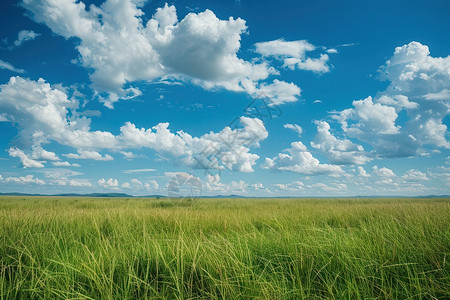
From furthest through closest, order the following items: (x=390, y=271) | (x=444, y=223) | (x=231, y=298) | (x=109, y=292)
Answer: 1. (x=444, y=223)
2. (x=390, y=271)
3. (x=109, y=292)
4. (x=231, y=298)

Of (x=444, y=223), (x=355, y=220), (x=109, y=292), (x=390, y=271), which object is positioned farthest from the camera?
(x=355, y=220)

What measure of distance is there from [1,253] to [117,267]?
190cm

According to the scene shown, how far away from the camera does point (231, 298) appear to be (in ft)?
6.49

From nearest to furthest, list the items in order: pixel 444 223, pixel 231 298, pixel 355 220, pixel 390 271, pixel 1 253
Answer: pixel 231 298 → pixel 390 271 → pixel 1 253 → pixel 444 223 → pixel 355 220

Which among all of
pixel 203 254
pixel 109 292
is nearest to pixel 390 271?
pixel 203 254

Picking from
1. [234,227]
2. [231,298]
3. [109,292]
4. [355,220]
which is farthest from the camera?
[355,220]

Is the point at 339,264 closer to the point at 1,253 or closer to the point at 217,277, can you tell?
the point at 217,277

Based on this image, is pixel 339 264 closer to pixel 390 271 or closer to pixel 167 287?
pixel 390 271

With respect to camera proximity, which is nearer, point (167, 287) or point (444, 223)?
point (167, 287)

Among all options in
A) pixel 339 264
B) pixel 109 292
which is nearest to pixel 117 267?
pixel 109 292

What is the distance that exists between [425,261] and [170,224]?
13.3 feet

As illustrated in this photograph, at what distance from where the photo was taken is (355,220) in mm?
5957

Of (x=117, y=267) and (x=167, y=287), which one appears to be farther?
(x=117, y=267)

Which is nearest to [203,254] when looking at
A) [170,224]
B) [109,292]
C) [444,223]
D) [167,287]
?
[167,287]
